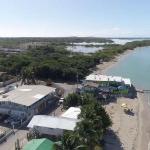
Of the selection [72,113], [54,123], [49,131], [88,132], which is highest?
[88,132]

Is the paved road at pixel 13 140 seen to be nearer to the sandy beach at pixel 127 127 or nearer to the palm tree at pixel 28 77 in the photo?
the sandy beach at pixel 127 127

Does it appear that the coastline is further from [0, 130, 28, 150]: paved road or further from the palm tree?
the palm tree

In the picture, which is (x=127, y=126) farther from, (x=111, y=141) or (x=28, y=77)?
(x=28, y=77)

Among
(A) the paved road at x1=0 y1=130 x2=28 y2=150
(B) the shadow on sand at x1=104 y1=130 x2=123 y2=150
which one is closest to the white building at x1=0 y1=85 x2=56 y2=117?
(A) the paved road at x1=0 y1=130 x2=28 y2=150

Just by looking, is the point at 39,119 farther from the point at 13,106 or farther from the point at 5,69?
the point at 5,69

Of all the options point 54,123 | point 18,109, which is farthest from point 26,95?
point 54,123

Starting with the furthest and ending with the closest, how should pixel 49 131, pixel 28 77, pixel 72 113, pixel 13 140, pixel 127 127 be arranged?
pixel 28 77, pixel 127 127, pixel 72 113, pixel 49 131, pixel 13 140

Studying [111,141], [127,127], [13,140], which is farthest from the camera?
[127,127]
